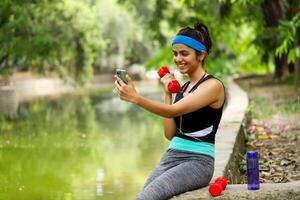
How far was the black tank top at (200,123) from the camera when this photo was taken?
14.2ft

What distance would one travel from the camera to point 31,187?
10.2 metres

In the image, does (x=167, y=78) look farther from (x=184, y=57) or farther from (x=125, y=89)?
(x=125, y=89)

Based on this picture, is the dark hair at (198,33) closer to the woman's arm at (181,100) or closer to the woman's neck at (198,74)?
the woman's neck at (198,74)

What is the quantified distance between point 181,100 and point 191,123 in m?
0.24

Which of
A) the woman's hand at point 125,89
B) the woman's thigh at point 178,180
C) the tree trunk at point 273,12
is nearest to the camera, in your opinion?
the woman's hand at point 125,89

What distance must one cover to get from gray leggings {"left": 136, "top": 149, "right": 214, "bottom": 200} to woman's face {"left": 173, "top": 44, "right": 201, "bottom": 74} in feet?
2.02

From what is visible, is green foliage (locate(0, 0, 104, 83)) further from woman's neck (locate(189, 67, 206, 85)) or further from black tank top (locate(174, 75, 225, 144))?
black tank top (locate(174, 75, 225, 144))

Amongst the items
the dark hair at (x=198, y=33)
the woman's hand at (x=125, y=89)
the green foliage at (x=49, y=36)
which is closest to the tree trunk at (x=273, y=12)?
the green foliage at (x=49, y=36)

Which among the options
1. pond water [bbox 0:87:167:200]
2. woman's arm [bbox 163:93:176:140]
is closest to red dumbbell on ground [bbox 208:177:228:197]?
woman's arm [bbox 163:93:176:140]

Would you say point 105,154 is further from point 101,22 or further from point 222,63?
point 101,22

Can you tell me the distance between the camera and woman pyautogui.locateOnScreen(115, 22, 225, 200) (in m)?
4.23

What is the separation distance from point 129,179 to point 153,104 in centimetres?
654

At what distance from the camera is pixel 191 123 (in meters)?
4.34

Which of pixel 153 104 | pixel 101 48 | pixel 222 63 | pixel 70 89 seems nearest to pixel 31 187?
pixel 153 104
